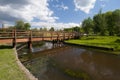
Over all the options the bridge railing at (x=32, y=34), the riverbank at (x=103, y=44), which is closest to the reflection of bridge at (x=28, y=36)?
the bridge railing at (x=32, y=34)

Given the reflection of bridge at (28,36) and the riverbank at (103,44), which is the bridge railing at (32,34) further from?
the riverbank at (103,44)

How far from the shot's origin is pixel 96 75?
1144cm

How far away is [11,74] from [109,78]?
702 cm

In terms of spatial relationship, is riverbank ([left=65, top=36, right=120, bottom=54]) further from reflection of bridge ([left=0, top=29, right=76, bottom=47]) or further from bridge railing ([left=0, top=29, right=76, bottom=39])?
reflection of bridge ([left=0, top=29, right=76, bottom=47])

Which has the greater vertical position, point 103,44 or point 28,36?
point 28,36

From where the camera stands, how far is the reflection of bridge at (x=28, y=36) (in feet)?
64.9

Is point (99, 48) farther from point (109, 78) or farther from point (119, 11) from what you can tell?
point (119, 11)

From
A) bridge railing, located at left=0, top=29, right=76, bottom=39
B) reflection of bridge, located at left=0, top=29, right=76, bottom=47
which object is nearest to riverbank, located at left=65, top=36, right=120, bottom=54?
bridge railing, located at left=0, top=29, right=76, bottom=39

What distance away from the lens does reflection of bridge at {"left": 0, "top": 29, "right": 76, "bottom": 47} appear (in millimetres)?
19775

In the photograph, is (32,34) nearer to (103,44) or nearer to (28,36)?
(28,36)

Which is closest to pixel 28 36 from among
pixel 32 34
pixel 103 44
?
pixel 32 34

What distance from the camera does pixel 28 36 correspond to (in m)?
23.8

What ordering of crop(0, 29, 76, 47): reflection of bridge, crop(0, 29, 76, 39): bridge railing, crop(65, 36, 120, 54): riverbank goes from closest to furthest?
1. crop(0, 29, 76, 47): reflection of bridge
2. crop(0, 29, 76, 39): bridge railing
3. crop(65, 36, 120, 54): riverbank

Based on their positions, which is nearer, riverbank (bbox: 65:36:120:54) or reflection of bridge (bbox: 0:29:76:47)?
reflection of bridge (bbox: 0:29:76:47)
